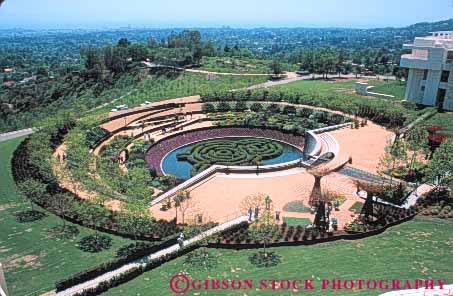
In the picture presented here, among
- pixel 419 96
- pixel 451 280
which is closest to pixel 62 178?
pixel 451 280

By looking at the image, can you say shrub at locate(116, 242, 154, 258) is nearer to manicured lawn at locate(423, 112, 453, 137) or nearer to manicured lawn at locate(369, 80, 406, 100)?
manicured lawn at locate(423, 112, 453, 137)

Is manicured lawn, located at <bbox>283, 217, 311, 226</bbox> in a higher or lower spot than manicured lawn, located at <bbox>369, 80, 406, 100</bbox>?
lower

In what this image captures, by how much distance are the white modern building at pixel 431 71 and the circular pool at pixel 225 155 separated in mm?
23647

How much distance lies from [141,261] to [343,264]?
12.3 metres

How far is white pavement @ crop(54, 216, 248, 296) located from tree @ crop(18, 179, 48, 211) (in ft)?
40.0

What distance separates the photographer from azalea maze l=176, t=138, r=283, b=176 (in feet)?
141

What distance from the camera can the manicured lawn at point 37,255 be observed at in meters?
22.7

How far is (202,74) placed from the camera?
3575 inches

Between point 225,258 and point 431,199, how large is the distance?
17.5m

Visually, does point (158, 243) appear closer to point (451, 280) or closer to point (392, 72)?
point (451, 280)

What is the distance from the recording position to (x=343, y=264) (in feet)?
70.7

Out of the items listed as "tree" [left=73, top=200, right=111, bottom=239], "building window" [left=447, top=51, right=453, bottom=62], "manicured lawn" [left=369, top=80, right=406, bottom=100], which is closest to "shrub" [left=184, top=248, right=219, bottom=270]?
"tree" [left=73, top=200, right=111, bottom=239]

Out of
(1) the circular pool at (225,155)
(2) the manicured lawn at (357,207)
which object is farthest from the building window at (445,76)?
(2) the manicured lawn at (357,207)

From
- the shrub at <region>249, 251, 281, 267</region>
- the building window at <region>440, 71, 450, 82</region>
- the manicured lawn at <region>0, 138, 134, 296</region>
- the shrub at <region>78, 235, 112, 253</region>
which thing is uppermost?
the building window at <region>440, 71, 450, 82</region>
